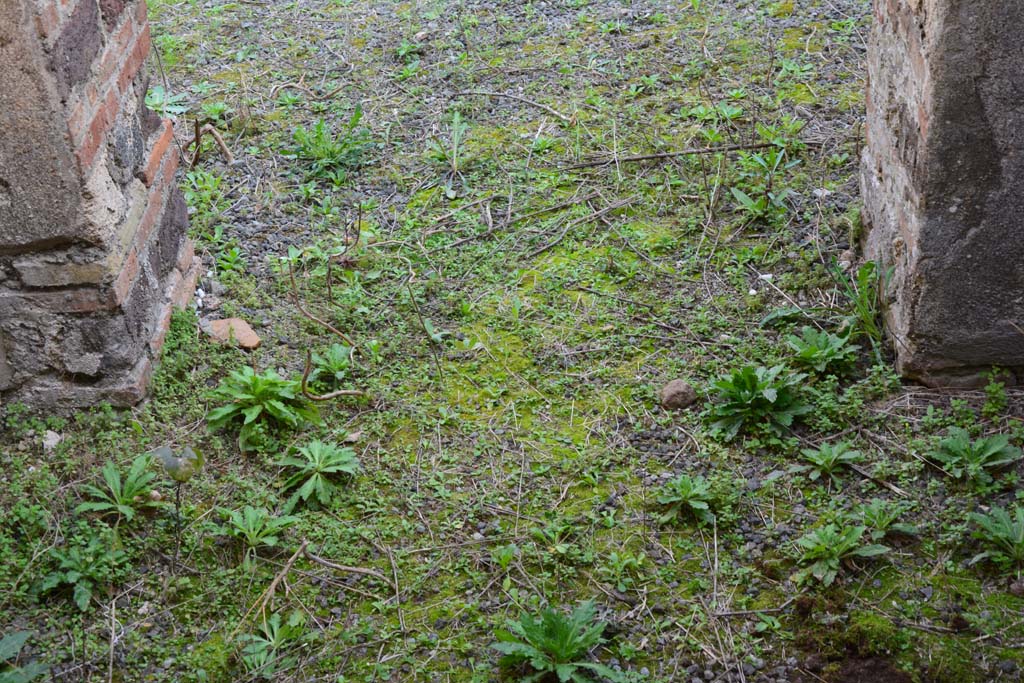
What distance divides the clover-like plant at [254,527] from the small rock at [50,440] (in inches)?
26.7

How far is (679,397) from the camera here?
325 centimetres

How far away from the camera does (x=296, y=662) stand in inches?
99.2

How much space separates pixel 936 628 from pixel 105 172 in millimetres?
2695

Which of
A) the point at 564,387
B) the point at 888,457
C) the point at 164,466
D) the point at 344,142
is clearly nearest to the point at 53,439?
the point at 164,466

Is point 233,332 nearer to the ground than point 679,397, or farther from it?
farther from it

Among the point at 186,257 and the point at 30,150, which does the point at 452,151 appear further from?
the point at 30,150

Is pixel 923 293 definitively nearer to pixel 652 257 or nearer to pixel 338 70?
pixel 652 257

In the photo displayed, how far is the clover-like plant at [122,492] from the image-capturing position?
112 inches

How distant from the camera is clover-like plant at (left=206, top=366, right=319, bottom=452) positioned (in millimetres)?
3164

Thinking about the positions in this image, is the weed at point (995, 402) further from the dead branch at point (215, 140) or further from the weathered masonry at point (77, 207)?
the dead branch at point (215, 140)

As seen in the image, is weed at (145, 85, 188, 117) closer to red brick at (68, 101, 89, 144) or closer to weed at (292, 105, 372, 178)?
weed at (292, 105, 372, 178)

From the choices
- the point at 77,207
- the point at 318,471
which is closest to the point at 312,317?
the point at 318,471

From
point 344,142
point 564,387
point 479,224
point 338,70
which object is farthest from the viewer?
point 338,70

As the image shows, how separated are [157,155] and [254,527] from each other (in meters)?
1.48
